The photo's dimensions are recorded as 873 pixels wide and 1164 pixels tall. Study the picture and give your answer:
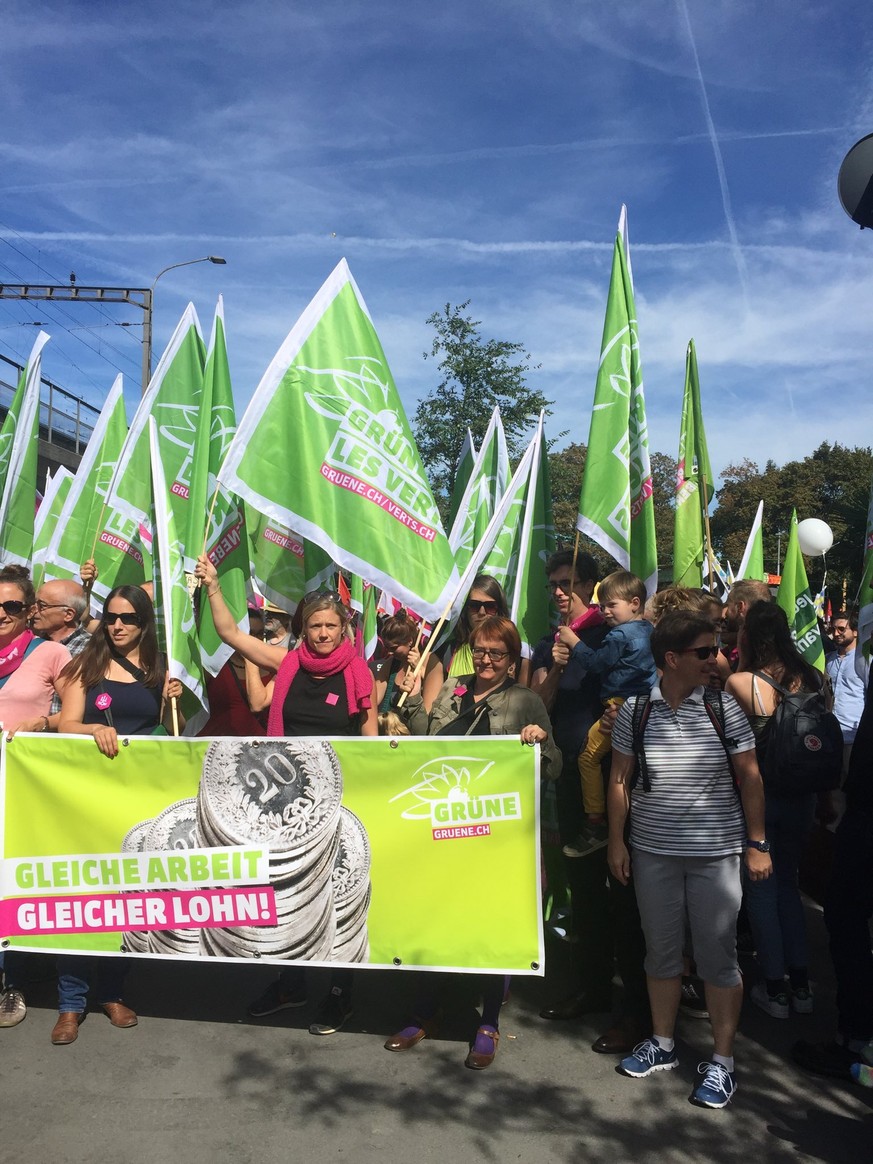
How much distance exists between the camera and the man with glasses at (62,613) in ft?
18.0

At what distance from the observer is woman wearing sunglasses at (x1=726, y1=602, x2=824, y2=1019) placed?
4.44m

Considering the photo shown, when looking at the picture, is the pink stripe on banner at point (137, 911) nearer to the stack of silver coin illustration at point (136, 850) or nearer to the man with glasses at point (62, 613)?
the stack of silver coin illustration at point (136, 850)

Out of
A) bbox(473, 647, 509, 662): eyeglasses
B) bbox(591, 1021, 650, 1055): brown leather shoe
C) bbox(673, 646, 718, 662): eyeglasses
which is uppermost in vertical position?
bbox(673, 646, 718, 662): eyeglasses

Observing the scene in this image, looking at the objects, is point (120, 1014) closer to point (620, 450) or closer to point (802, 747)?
point (802, 747)

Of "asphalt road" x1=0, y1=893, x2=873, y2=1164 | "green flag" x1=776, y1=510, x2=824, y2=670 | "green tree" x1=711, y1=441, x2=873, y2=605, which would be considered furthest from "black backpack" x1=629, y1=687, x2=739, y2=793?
"green tree" x1=711, y1=441, x2=873, y2=605

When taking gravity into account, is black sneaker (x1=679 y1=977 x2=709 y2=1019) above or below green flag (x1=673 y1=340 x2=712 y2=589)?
below

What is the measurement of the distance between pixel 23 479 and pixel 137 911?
184 inches

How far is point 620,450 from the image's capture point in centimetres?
555

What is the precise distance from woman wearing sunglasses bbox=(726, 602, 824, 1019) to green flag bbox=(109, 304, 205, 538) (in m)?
4.03

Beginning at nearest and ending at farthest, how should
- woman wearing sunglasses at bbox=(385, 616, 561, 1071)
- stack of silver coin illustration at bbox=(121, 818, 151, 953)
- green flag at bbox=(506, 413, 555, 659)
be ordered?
woman wearing sunglasses at bbox=(385, 616, 561, 1071) → stack of silver coin illustration at bbox=(121, 818, 151, 953) → green flag at bbox=(506, 413, 555, 659)

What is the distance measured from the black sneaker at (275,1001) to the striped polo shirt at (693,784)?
1876 mm

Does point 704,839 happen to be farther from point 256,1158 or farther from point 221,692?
point 221,692

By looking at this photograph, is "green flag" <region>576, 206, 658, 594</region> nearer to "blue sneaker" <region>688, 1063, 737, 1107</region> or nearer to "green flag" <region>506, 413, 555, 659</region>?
"green flag" <region>506, 413, 555, 659</region>

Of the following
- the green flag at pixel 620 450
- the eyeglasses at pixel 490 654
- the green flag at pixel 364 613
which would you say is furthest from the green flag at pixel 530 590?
the eyeglasses at pixel 490 654
